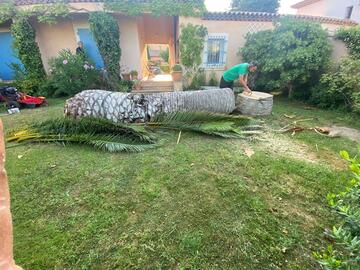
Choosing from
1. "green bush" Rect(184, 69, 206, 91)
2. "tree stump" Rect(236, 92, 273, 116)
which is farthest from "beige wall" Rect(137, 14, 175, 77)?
"tree stump" Rect(236, 92, 273, 116)

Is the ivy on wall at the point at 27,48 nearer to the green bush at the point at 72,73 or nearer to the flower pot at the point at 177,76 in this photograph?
the green bush at the point at 72,73

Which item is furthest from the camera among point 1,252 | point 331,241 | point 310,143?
point 310,143

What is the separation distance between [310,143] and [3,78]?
13065mm

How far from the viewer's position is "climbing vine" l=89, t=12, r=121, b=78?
7613 millimetres

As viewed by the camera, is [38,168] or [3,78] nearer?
[38,168]

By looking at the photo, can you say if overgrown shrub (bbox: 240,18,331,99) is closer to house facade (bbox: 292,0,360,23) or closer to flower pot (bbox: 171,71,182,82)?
flower pot (bbox: 171,71,182,82)

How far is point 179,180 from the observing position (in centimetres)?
281

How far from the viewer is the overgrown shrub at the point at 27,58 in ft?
26.0

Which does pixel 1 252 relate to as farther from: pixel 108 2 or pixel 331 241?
pixel 108 2

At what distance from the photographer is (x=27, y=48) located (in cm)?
819

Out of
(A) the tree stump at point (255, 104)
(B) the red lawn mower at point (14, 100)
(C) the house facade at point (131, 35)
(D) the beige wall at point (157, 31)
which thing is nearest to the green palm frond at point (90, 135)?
(A) the tree stump at point (255, 104)

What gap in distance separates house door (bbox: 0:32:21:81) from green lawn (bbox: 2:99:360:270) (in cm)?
863

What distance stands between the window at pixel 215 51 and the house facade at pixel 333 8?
1226cm

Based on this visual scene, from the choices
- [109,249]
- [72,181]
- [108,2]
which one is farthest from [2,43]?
[109,249]
